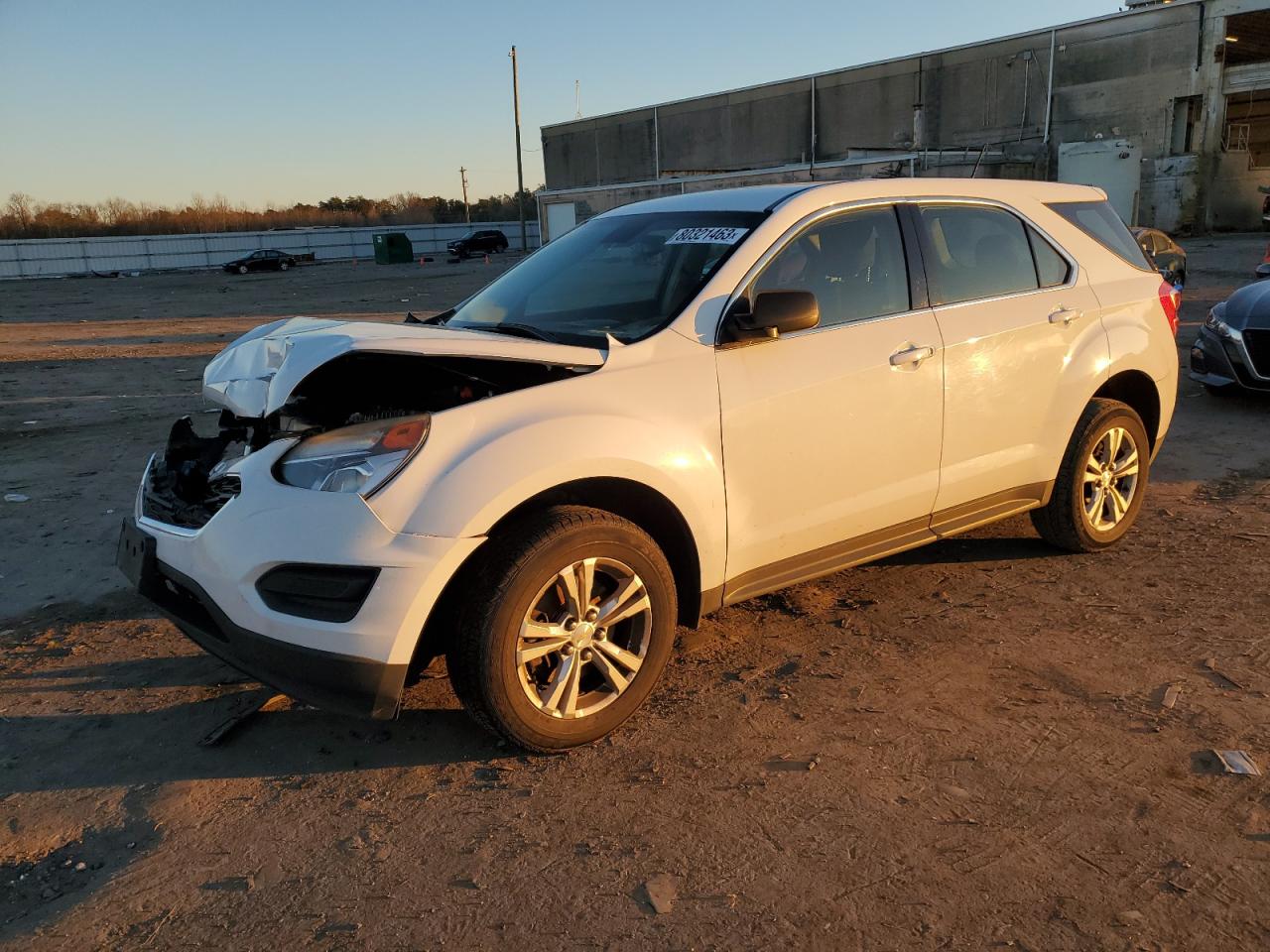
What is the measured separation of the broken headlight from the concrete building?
23.0m

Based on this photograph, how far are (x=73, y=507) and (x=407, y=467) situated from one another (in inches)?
177

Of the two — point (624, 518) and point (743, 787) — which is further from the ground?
point (624, 518)

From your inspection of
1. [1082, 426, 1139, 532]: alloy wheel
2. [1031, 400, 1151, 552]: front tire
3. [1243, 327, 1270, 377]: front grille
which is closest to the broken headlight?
[1031, 400, 1151, 552]: front tire

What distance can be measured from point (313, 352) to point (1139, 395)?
4.37 m

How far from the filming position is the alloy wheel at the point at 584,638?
3.08 meters

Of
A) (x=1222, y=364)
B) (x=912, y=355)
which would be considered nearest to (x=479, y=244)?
(x=1222, y=364)

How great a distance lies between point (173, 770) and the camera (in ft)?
10.5

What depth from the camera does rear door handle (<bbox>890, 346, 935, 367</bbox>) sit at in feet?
12.6

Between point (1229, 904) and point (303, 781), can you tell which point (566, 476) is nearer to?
point (303, 781)

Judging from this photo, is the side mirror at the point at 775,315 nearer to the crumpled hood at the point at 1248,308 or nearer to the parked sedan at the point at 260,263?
the crumpled hood at the point at 1248,308

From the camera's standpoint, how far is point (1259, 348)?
7.94m

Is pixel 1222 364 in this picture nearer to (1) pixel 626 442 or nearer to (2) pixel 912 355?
(2) pixel 912 355

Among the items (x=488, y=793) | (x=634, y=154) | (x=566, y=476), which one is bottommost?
(x=488, y=793)

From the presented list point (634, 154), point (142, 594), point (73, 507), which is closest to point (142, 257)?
point (634, 154)
